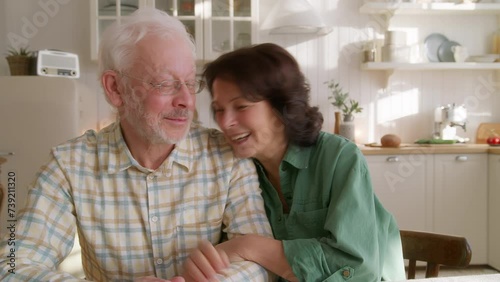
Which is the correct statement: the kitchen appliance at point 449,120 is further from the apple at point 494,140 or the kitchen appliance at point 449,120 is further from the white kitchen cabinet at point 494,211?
the white kitchen cabinet at point 494,211

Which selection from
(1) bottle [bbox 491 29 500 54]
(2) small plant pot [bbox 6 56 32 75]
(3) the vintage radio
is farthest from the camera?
(1) bottle [bbox 491 29 500 54]

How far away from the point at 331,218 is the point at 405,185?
276 centimetres

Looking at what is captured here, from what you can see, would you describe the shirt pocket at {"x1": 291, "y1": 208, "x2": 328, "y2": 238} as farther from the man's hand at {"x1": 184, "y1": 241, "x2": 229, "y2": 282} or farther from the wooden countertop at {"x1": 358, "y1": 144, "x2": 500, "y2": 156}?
the wooden countertop at {"x1": 358, "y1": 144, "x2": 500, "y2": 156}

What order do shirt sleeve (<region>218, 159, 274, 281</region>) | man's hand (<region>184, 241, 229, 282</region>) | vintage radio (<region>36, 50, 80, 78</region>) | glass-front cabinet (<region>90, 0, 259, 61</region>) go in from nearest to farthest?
man's hand (<region>184, 241, 229, 282</region>) → shirt sleeve (<region>218, 159, 274, 281</region>) → vintage radio (<region>36, 50, 80, 78</region>) → glass-front cabinet (<region>90, 0, 259, 61</region>)

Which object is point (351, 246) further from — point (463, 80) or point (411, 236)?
point (463, 80)

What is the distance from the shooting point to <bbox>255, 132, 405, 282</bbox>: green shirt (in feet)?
3.78

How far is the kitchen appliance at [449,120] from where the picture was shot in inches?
163

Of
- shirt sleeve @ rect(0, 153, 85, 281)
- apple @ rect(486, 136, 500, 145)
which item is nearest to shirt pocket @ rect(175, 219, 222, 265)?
shirt sleeve @ rect(0, 153, 85, 281)

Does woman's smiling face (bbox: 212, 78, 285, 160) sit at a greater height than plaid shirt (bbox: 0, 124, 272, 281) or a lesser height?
greater

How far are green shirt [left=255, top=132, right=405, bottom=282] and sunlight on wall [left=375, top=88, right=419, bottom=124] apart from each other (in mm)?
3033

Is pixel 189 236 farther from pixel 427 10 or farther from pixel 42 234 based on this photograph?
pixel 427 10

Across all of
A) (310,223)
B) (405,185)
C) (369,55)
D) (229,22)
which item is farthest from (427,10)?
(310,223)

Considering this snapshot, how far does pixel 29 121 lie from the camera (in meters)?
3.34

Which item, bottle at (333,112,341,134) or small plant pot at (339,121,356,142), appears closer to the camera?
small plant pot at (339,121,356,142)
